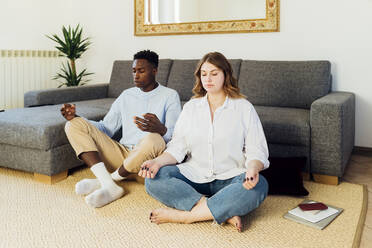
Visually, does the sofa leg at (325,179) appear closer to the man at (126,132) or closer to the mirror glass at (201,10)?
the man at (126,132)

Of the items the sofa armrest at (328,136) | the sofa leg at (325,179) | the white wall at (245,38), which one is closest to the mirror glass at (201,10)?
the white wall at (245,38)

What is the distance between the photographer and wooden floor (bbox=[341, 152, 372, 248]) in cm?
164

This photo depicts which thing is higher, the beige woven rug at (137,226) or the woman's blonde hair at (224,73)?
the woman's blonde hair at (224,73)

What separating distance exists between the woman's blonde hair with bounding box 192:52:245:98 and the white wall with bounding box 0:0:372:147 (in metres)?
1.59

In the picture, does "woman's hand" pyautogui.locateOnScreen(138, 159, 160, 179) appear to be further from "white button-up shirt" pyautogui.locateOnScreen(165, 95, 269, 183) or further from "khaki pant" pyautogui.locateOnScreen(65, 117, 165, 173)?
"khaki pant" pyautogui.locateOnScreen(65, 117, 165, 173)

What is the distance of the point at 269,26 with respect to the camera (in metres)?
3.21

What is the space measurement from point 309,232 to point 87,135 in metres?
1.29

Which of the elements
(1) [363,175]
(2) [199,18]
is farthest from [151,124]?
(2) [199,18]

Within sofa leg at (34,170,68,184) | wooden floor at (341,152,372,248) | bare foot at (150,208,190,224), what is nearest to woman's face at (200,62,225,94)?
bare foot at (150,208,190,224)

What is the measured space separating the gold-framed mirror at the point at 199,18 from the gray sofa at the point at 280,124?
1.67ft

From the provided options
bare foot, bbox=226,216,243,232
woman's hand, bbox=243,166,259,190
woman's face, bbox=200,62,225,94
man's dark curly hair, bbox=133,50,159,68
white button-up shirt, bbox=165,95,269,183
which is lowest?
bare foot, bbox=226,216,243,232

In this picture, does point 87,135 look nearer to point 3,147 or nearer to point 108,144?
point 108,144

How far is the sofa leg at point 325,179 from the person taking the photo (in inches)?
90.7

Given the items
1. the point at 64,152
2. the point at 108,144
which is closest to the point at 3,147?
the point at 64,152
